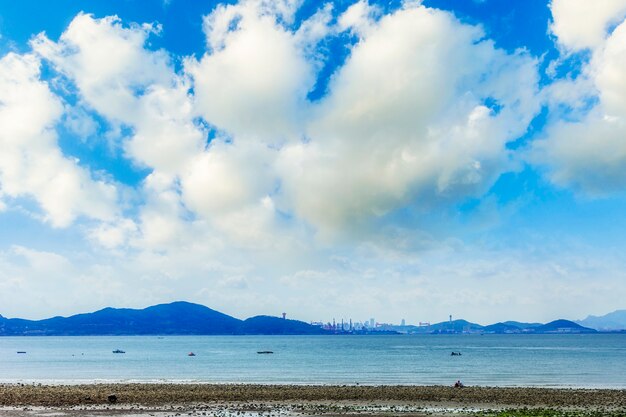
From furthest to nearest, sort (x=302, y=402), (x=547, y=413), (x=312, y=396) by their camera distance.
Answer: (x=312, y=396) < (x=302, y=402) < (x=547, y=413)

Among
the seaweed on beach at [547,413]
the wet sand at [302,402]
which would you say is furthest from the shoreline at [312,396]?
the seaweed on beach at [547,413]

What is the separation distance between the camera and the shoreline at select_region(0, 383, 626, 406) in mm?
44625

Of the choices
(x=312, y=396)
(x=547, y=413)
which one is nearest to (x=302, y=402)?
(x=312, y=396)

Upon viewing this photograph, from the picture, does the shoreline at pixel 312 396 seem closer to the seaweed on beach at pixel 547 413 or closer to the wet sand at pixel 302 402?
the wet sand at pixel 302 402

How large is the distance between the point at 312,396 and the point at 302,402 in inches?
166

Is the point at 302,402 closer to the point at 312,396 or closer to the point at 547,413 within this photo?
the point at 312,396

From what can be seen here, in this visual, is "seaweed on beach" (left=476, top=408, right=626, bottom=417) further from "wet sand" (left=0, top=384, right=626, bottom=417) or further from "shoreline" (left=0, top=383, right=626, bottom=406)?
"shoreline" (left=0, top=383, right=626, bottom=406)

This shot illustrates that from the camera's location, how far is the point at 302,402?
45781mm

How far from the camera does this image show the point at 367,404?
4447 cm

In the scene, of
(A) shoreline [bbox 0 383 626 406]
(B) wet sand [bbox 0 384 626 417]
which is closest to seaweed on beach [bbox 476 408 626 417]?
(B) wet sand [bbox 0 384 626 417]

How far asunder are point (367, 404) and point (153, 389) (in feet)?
75.0

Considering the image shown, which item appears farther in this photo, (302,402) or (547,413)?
Answer: (302,402)

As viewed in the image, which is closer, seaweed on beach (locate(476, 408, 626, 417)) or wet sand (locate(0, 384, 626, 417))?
seaweed on beach (locate(476, 408, 626, 417))

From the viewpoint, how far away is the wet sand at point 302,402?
39.4 meters
